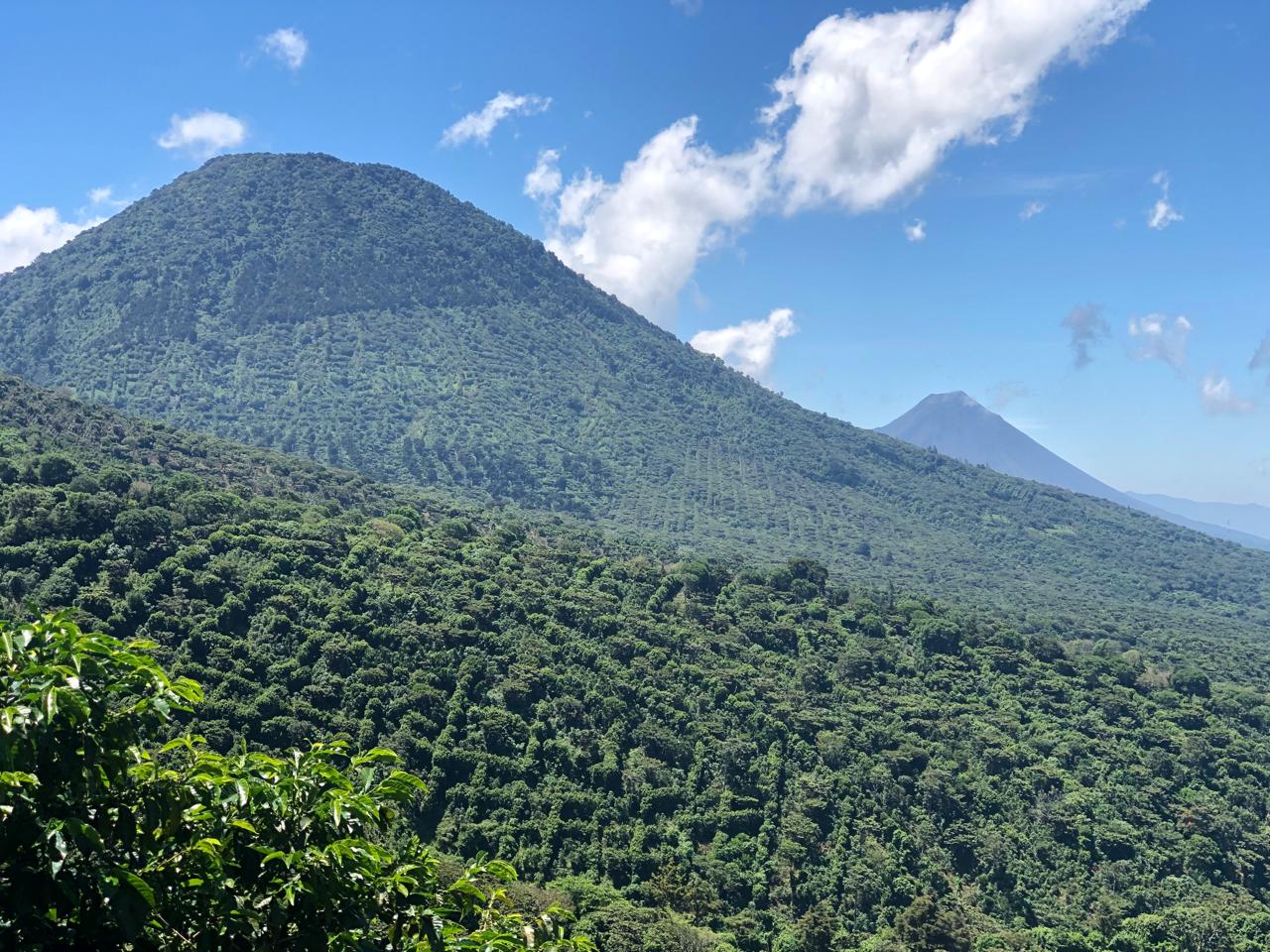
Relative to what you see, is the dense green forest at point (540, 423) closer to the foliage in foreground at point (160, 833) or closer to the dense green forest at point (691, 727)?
the dense green forest at point (691, 727)

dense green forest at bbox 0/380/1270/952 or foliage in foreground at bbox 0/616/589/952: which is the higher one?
foliage in foreground at bbox 0/616/589/952

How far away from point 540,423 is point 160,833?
159018mm

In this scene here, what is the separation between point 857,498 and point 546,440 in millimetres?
55437

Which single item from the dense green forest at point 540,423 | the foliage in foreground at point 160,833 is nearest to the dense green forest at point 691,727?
the foliage in foreground at point 160,833

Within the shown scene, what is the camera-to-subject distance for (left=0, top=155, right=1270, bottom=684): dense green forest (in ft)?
437

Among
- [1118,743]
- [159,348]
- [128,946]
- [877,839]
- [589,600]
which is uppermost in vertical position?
[159,348]

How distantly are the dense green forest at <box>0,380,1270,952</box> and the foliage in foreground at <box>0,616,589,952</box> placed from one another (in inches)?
1119

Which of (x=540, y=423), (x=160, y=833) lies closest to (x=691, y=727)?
(x=160, y=833)

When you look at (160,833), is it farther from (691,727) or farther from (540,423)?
(540,423)

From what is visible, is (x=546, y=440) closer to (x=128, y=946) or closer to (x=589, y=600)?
(x=589, y=600)

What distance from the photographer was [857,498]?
519ft

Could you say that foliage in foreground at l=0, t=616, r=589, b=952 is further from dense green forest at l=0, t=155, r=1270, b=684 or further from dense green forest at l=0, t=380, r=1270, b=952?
dense green forest at l=0, t=155, r=1270, b=684

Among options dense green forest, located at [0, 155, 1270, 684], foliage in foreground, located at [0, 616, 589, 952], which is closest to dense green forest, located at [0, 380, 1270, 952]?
foliage in foreground, located at [0, 616, 589, 952]

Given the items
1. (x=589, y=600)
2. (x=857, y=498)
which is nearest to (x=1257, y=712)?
(x=589, y=600)
